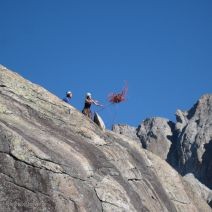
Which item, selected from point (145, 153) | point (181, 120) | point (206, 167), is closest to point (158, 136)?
point (181, 120)

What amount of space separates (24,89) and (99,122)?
434cm

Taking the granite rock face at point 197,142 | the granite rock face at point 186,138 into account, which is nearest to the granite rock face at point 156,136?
the granite rock face at point 186,138

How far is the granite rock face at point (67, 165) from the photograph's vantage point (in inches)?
825

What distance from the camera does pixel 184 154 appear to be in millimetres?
127188

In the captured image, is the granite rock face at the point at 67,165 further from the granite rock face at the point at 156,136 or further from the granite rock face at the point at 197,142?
the granite rock face at the point at 156,136

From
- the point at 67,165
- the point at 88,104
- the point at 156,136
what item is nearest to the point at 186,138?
the point at 156,136

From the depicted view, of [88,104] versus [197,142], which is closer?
[88,104]

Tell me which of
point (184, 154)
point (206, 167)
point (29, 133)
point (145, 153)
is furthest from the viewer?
point (184, 154)

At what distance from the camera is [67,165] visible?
74.1 feet

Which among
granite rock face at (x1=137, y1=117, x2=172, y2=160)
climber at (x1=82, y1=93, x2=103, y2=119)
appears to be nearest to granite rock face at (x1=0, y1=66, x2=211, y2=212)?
climber at (x1=82, y1=93, x2=103, y2=119)

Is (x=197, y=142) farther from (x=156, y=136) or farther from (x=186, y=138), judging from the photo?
(x=156, y=136)

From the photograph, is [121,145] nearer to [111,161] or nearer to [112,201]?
[111,161]

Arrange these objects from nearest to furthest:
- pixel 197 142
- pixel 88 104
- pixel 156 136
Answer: pixel 88 104 → pixel 197 142 → pixel 156 136

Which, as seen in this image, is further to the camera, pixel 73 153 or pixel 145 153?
pixel 145 153
